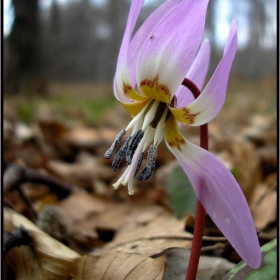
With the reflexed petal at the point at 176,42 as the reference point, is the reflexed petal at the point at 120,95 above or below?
below

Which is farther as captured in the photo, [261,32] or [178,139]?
[261,32]

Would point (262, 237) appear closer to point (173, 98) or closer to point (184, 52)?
point (173, 98)

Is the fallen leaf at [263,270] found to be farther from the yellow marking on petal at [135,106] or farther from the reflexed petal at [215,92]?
the yellow marking on petal at [135,106]

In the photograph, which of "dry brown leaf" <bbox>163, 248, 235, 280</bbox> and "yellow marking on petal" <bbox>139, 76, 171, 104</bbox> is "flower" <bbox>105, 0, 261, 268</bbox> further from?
"dry brown leaf" <bbox>163, 248, 235, 280</bbox>

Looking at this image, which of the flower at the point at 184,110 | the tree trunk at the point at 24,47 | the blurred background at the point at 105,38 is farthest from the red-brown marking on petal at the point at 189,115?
the blurred background at the point at 105,38

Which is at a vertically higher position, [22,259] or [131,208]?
[22,259]

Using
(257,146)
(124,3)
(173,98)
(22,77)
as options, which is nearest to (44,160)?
(173,98)

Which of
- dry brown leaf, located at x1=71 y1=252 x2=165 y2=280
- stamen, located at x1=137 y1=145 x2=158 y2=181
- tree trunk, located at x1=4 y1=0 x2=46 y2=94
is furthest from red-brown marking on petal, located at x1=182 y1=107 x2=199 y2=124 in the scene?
tree trunk, located at x1=4 y1=0 x2=46 y2=94
